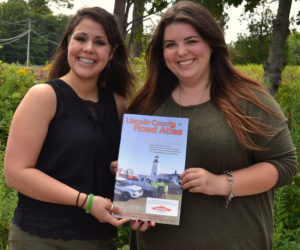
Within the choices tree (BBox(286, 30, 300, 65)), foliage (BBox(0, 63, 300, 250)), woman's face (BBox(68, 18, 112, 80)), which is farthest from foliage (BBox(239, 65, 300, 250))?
tree (BBox(286, 30, 300, 65))

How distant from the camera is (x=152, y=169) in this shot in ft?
6.63

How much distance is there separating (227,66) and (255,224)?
2.86 feet

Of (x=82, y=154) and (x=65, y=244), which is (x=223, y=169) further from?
(x=65, y=244)

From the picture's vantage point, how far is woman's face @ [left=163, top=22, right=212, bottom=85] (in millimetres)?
2102

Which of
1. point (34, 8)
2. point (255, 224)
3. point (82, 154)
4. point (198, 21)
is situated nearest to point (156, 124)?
point (82, 154)

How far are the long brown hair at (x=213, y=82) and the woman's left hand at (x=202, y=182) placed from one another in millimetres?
226

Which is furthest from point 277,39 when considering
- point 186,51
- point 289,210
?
point 186,51

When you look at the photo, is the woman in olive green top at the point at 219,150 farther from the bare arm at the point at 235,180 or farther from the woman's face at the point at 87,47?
the woman's face at the point at 87,47

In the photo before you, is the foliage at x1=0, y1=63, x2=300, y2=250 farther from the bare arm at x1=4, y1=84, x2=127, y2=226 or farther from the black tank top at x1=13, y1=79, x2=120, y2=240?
the bare arm at x1=4, y1=84, x2=127, y2=226

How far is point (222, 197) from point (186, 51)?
79 cm

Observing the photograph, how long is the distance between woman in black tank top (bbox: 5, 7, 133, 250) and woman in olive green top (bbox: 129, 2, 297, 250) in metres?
0.30

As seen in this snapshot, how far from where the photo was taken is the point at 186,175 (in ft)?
6.42

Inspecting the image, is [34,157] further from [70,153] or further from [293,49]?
[293,49]

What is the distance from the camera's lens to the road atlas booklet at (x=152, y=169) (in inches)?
78.2
